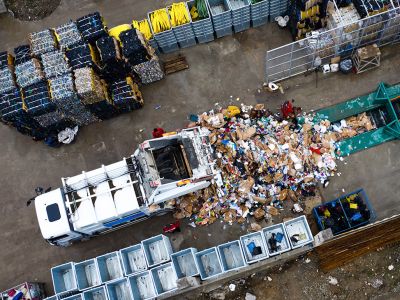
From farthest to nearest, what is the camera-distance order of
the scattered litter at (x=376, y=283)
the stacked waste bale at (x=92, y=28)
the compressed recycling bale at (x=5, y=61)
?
the compressed recycling bale at (x=5, y=61)
the stacked waste bale at (x=92, y=28)
the scattered litter at (x=376, y=283)

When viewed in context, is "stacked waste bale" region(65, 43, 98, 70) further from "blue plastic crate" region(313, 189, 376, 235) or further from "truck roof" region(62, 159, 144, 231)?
"blue plastic crate" region(313, 189, 376, 235)

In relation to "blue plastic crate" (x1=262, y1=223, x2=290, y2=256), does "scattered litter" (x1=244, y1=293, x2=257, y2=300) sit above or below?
below

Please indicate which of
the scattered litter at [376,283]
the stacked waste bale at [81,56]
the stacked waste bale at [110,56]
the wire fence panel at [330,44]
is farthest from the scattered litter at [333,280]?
the stacked waste bale at [81,56]

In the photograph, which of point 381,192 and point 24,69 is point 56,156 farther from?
point 381,192

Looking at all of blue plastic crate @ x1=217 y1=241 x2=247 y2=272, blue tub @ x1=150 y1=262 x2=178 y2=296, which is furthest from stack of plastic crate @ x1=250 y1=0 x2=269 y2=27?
blue tub @ x1=150 y1=262 x2=178 y2=296

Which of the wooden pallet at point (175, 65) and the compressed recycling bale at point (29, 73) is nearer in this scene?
the compressed recycling bale at point (29, 73)

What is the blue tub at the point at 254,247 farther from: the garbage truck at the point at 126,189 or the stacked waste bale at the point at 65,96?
the stacked waste bale at the point at 65,96

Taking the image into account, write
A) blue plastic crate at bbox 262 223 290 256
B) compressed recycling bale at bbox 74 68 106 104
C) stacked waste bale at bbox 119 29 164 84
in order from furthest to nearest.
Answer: stacked waste bale at bbox 119 29 164 84
compressed recycling bale at bbox 74 68 106 104
blue plastic crate at bbox 262 223 290 256
